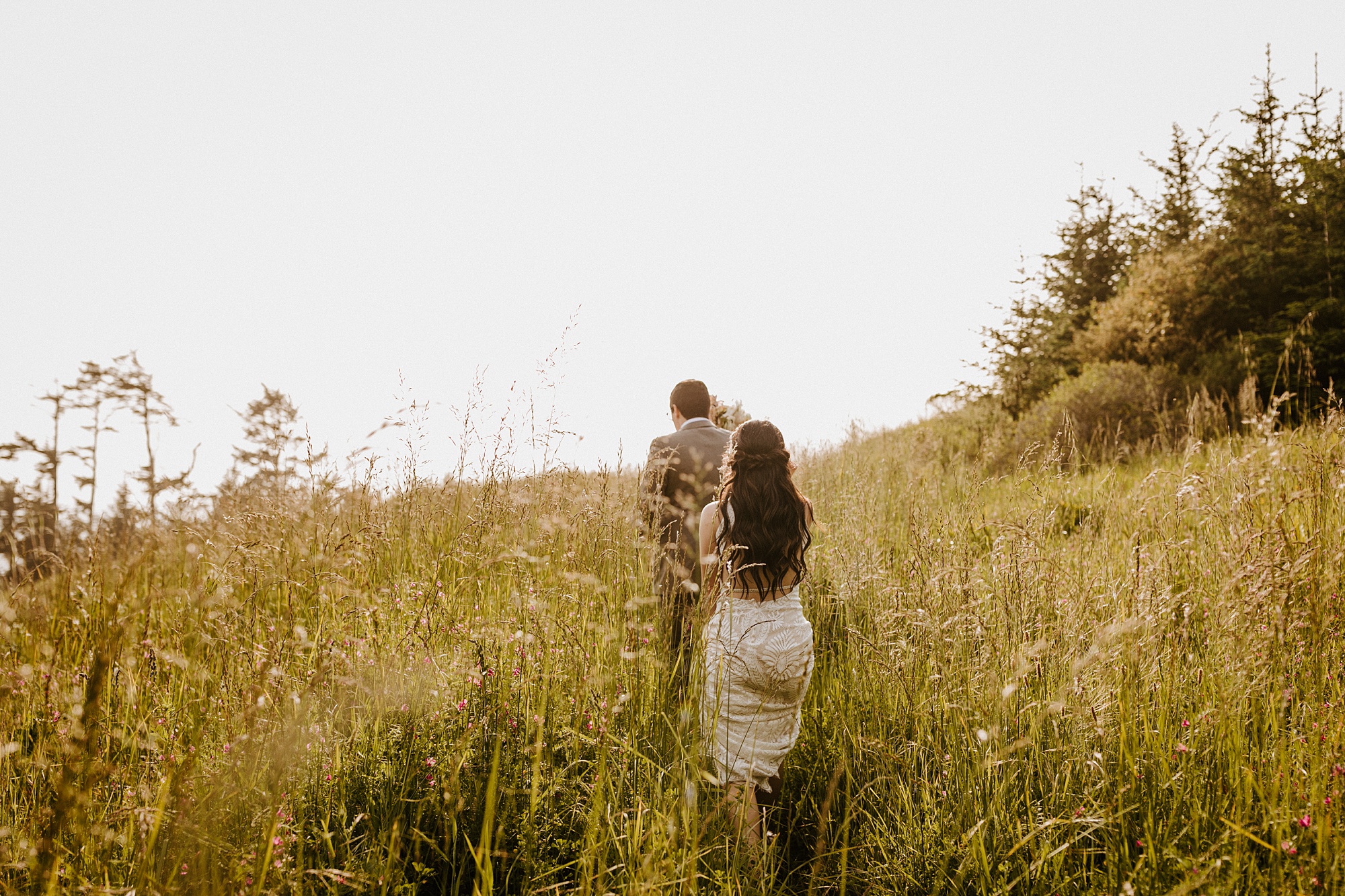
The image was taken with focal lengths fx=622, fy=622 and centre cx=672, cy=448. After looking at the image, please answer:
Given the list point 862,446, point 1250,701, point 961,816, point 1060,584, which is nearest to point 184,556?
point 961,816

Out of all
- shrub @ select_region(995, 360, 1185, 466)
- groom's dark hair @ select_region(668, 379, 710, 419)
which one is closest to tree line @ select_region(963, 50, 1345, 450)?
shrub @ select_region(995, 360, 1185, 466)

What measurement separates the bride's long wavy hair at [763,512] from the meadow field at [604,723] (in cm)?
41

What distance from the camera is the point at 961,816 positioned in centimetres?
192

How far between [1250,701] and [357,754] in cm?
305

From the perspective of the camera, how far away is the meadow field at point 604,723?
158 centimetres

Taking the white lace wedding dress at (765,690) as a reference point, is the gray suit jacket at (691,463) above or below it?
above

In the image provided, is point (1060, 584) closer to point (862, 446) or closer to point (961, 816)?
point (961, 816)

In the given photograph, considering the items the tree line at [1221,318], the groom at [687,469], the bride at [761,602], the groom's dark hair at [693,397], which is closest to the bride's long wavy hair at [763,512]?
the bride at [761,602]

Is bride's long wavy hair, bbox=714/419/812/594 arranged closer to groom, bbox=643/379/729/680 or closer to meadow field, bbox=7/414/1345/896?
meadow field, bbox=7/414/1345/896

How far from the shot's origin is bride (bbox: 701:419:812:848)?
238 centimetres

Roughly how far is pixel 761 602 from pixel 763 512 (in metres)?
0.38

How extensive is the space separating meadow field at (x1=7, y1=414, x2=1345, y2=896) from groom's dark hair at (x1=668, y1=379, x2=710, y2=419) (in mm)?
1600

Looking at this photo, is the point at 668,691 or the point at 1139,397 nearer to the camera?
the point at 668,691

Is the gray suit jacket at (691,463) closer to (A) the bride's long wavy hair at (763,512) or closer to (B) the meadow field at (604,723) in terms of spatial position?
(B) the meadow field at (604,723)
